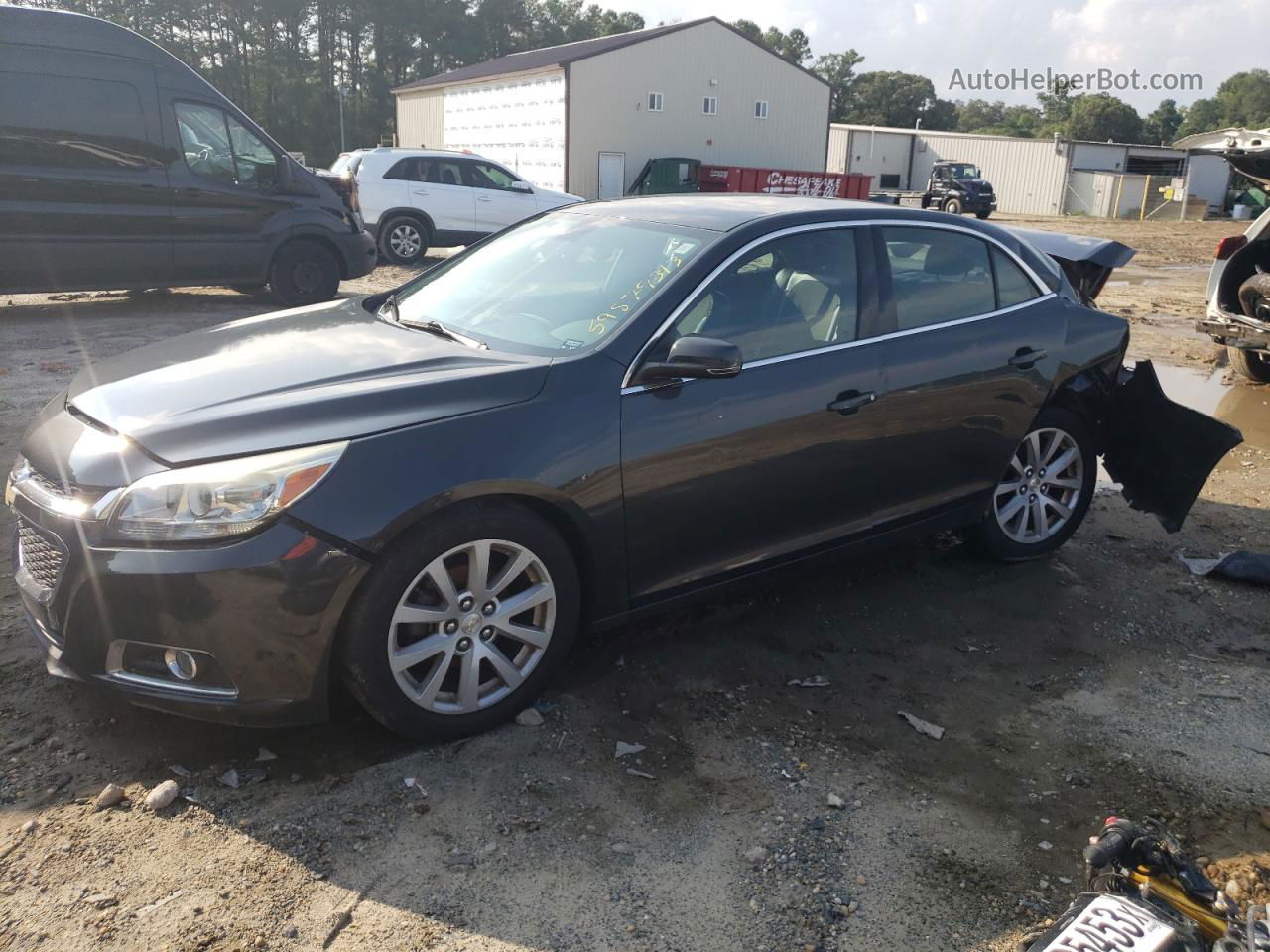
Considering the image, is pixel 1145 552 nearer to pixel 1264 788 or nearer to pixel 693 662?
pixel 1264 788

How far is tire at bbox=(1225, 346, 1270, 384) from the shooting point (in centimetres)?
928

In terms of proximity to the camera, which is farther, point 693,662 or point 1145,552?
point 1145,552

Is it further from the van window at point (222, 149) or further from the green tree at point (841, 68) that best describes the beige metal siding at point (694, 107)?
the green tree at point (841, 68)

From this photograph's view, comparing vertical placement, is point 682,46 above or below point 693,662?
above

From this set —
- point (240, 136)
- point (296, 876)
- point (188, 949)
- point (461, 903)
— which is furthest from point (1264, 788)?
point (240, 136)

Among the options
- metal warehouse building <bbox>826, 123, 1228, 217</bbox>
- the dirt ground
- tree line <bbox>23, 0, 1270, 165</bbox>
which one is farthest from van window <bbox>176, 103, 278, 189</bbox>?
tree line <bbox>23, 0, 1270, 165</bbox>

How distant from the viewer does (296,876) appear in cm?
266

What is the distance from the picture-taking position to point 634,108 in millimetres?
32938

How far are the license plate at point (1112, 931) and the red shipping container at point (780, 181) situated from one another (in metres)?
27.8

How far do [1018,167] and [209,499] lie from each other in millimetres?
51507

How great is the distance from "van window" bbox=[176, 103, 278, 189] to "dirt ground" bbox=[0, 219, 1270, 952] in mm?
6422

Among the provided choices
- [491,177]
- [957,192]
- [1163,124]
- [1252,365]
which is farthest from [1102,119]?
[1252,365]

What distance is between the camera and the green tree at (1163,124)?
82250 millimetres

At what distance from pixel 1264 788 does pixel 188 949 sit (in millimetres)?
3210
